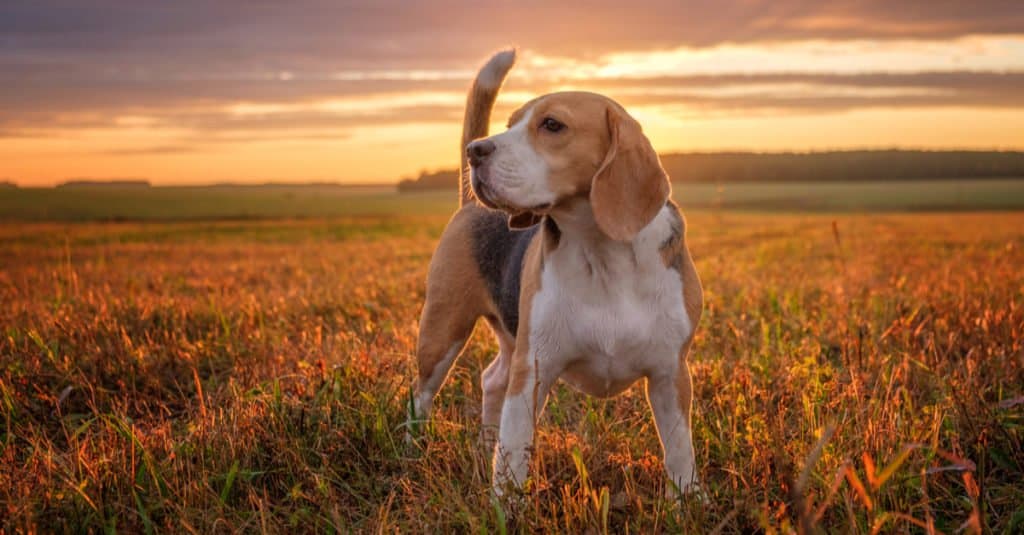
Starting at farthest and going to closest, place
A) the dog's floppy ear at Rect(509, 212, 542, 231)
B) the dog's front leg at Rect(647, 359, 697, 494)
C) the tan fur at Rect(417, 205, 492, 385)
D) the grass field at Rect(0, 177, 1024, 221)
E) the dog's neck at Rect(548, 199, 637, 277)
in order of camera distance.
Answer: the grass field at Rect(0, 177, 1024, 221) → the tan fur at Rect(417, 205, 492, 385) → the dog's floppy ear at Rect(509, 212, 542, 231) → the dog's front leg at Rect(647, 359, 697, 494) → the dog's neck at Rect(548, 199, 637, 277)

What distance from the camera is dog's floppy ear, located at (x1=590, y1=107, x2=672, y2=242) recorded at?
3.36 m

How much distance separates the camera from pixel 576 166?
3.45 metres

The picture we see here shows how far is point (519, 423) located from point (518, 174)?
109cm

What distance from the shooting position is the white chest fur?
3.57 metres

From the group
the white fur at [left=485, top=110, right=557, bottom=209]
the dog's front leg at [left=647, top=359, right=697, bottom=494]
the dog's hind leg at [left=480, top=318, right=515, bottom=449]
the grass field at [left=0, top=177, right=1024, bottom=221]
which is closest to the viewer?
the white fur at [left=485, top=110, right=557, bottom=209]

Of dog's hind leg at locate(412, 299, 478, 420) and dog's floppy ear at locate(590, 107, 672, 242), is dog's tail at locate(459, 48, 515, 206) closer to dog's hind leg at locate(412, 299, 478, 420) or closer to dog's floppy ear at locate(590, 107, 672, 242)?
dog's hind leg at locate(412, 299, 478, 420)

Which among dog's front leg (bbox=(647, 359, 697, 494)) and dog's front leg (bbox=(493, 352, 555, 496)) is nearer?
dog's front leg (bbox=(493, 352, 555, 496))

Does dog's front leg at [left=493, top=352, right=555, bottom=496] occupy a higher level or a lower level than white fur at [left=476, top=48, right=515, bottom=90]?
lower

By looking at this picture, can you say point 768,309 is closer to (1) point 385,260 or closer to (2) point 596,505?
(2) point 596,505

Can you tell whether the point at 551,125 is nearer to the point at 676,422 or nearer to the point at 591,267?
the point at 591,267

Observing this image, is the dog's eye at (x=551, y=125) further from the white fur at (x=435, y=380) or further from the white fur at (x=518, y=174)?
the white fur at (x=435, y=380)

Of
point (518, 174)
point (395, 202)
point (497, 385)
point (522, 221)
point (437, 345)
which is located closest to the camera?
point (518, 174)

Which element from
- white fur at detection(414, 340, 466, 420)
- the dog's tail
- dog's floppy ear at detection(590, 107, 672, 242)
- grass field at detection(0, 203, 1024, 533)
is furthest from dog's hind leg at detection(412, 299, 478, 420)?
dog's floppy ear at detection(590, 107, 672, 242)

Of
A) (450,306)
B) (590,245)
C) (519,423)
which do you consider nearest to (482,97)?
(450,306)
